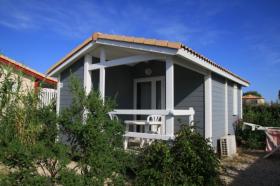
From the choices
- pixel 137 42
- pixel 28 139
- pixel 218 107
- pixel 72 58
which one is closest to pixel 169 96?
pixel 137 42

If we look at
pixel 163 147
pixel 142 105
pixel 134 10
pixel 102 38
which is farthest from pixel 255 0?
pixel 163 147

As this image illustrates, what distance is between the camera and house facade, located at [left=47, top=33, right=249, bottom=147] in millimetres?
5645

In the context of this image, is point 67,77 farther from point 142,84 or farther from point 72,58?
point 142,84

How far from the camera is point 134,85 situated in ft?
30.9

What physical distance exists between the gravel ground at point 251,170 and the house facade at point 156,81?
3.13 ft

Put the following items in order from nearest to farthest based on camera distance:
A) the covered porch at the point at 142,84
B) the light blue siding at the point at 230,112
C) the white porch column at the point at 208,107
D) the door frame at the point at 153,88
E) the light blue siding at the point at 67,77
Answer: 1. the covered porch at the point at 142,84
2. the white porch column at the point at 208,107
3. the light blue siding at the point at 67,77
4. the door frame at the point at 153,88
5. the light blue siding at the point at 230,112

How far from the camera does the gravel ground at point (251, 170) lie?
210 inches

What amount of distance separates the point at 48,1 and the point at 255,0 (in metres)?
8.58

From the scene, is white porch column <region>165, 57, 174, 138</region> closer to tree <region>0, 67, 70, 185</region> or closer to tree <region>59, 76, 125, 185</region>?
tree <region>59, 76, 125, 185</region>

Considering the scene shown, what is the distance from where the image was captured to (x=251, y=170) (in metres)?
6.35

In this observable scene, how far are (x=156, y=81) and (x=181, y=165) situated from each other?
4.88 meters

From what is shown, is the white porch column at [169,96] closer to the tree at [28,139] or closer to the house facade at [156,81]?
the house facade at [156,81]

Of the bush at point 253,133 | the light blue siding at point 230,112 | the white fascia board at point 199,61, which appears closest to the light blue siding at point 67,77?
the white fascia board at point 199,61

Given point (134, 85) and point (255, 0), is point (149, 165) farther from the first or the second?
point (255, 0)
